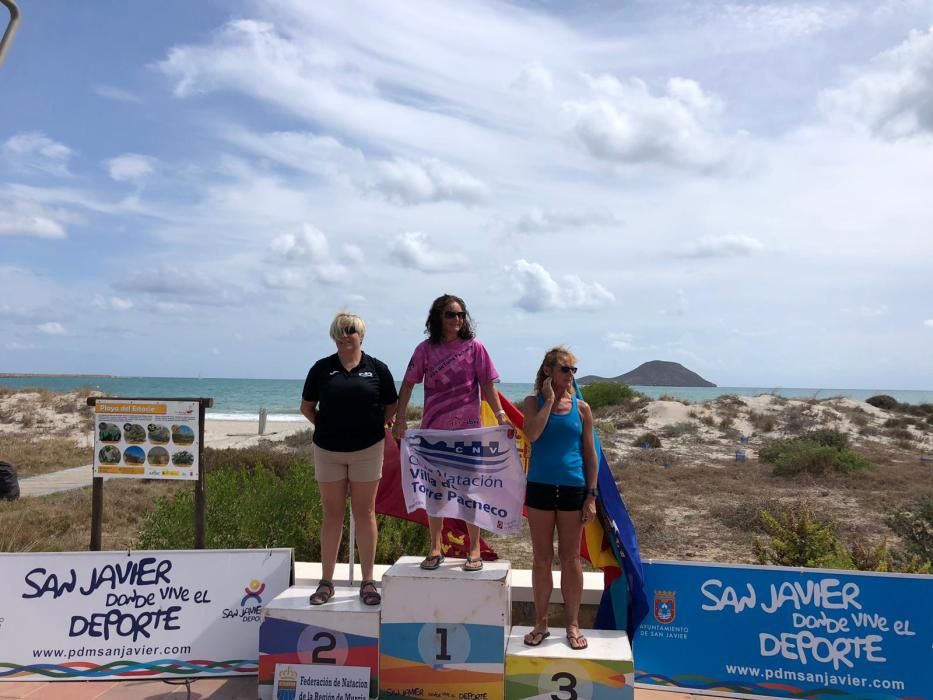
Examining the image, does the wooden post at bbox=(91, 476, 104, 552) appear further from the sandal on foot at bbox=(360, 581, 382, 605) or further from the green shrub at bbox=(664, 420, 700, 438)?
the green shrub at bbox=(664, 420, 700, 438)

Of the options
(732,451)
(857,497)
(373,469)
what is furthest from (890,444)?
(373,469)

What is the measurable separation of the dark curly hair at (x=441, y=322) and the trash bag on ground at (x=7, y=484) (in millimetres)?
9690

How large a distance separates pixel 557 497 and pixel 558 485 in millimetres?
Answer: 70

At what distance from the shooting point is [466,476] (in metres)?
4.81

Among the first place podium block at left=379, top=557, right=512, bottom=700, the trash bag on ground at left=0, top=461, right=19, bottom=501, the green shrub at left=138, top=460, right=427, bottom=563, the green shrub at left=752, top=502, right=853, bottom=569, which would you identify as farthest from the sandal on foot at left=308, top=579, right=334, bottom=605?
the trash bag on ground at left=0, top=461, right=19, bottom=501

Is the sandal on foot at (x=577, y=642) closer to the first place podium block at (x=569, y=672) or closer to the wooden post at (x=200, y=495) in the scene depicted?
the first place podium block at (x=569, y=672)

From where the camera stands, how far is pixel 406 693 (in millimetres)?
4219

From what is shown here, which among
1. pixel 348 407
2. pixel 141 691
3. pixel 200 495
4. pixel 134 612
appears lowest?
pixel 141 691

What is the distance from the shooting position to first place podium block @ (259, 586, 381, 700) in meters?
4.25

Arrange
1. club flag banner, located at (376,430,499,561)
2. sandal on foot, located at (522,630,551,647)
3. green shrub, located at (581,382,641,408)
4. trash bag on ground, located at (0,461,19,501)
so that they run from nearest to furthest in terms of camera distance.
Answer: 1. sandal on foot, located at (522,630,551,647)
2. club flag banner, located at (376,430,499,561)
3. trash bag on ground, located at (0,461,19,501)
4. green shrub, located at (581,382,641,408)

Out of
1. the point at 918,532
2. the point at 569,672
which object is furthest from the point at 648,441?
the point at 569,672

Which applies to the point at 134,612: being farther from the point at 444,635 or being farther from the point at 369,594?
the point at 444,635

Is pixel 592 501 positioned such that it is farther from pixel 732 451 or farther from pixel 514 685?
pixel 732 451

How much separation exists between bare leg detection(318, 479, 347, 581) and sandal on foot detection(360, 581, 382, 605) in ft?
0.73
